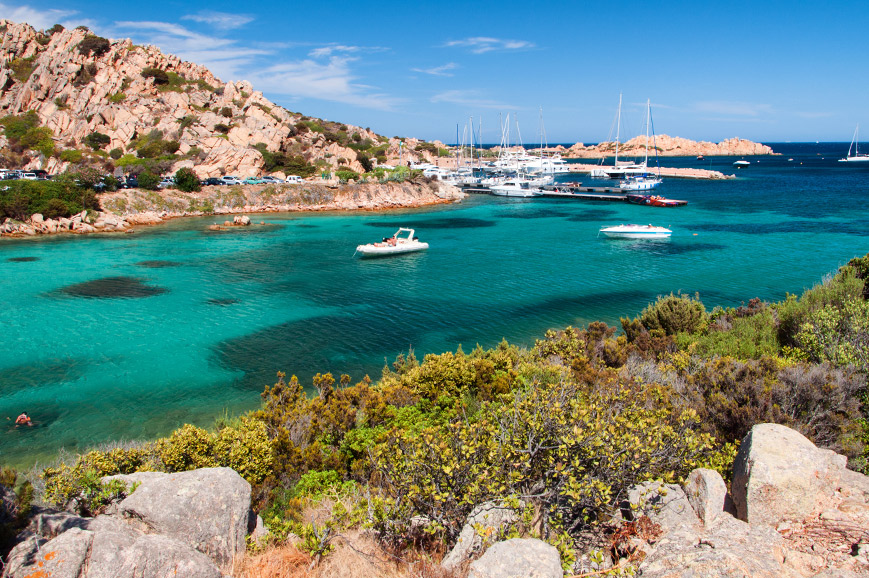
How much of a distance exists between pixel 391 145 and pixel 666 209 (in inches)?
2624

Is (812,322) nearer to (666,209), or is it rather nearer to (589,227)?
(589,227)

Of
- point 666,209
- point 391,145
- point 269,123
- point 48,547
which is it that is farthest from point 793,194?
point 48,547

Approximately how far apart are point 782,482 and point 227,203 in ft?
216

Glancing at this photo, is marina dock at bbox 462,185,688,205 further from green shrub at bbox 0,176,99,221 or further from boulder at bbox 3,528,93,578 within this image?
boulder at bbox 3,528,93,578

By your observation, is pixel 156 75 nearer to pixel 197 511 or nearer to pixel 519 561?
pixel 197 511

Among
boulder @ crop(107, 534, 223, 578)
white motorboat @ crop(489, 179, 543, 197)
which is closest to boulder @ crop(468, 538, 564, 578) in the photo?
boulder @ crop(107, 534, 223, 578)

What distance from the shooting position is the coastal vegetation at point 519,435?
Answer: 602cm

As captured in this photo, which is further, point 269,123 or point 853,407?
point 269,123

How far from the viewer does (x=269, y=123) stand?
8612 cm

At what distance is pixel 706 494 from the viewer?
20.1ft

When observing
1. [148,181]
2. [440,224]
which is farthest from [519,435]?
[148,181]

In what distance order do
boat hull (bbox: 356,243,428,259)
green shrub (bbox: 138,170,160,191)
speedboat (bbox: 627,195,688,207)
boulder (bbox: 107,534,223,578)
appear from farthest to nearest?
1. speedboat (bbox: 627,195,688,207)
2. green shrub (bbox: 138,170,160,191)
3. boat hull (bbox: 356,243,428,259)
4. boulder (bbox: 107,534,223,578)

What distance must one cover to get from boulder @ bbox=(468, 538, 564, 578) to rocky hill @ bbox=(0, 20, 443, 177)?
74.0 m

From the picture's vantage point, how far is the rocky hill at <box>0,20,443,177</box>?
2852 inches
